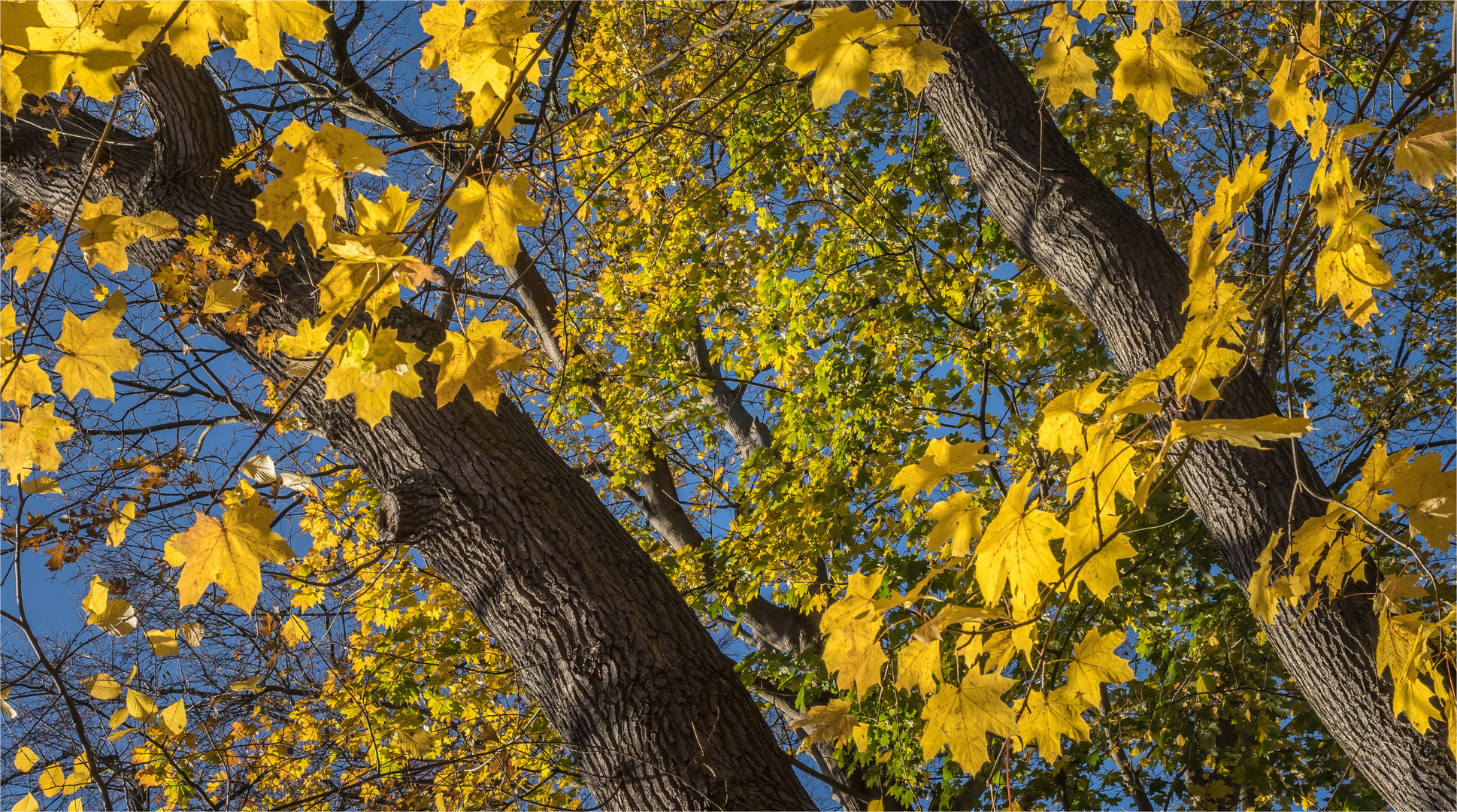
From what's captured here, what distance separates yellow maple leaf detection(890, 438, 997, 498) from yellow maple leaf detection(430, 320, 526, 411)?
0.59 meters

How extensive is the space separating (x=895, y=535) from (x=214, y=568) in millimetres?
3760

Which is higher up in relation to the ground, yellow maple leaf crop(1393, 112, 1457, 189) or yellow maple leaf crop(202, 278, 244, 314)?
yellow maple leaf crop(202, 278, 244, 314)

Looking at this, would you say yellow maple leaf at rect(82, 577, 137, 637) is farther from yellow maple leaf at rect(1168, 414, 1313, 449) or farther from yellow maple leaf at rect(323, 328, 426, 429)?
yellow maple leaf at rect(1168, 414, 1313, 449)

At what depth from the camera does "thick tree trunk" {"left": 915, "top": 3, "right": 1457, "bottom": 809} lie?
2.10m

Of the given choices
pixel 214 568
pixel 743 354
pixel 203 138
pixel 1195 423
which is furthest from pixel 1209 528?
pixel 743 354

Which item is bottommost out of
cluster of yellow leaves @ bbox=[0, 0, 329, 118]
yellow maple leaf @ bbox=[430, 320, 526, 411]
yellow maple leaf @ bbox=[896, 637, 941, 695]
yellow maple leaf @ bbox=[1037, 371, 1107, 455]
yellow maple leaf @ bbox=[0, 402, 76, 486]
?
yellow maple leaf @ bbox=[896, 637, 941, 695]

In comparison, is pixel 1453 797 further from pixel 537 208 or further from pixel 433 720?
pixel 433 720

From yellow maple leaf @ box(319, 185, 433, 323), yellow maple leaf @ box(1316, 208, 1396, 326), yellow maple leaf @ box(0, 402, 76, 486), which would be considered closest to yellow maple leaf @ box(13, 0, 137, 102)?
yellow maple leaf @ box(319, 185, 433, 323)

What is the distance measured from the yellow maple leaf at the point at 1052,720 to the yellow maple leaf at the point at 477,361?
0.93m

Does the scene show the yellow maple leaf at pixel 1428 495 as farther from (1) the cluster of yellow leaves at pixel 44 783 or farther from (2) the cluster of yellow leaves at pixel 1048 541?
(1) the cluster of yellow leaves at pixel 44 783

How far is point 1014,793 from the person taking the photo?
422cm

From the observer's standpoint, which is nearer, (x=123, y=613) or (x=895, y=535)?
(x=123, y=613)

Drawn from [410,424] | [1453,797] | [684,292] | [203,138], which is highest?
[684,292]

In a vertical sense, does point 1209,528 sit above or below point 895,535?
below
